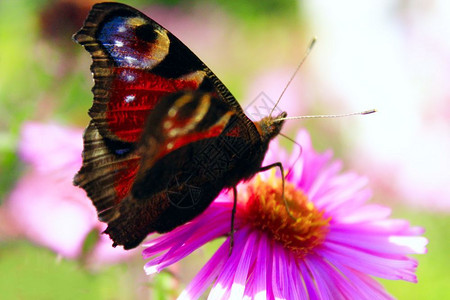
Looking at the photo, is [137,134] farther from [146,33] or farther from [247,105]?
[247,105]

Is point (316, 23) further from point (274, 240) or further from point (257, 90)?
point (274, 240)

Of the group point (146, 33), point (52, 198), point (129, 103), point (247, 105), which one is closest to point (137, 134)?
point (129, 103)

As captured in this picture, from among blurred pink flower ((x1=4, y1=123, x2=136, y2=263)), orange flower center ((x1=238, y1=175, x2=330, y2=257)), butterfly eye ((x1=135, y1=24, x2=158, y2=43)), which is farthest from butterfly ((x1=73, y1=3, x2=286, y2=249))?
blurred pink flower ((x1=4, y1=123, x2=136, y2=263))

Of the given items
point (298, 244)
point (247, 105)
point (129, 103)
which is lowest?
point (247, 105)

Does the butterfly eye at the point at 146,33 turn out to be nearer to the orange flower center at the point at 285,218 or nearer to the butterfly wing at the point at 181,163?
the butterfly wing at the point at 181,163

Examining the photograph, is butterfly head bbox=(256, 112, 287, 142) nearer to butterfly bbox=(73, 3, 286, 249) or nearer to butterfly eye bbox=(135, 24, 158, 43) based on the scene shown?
butterfly bbox=(73, 3, 286, 249)

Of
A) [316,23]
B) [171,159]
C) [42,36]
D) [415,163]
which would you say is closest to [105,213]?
[171,159]

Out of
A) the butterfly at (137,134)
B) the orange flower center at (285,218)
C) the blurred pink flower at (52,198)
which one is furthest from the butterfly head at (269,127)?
the blurred pink flower at (52,198)
